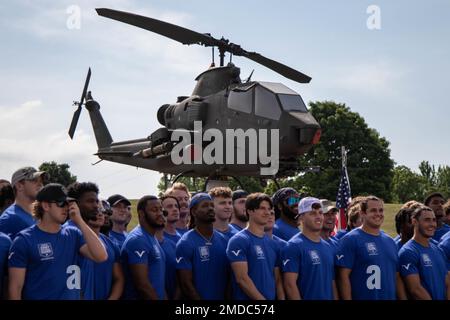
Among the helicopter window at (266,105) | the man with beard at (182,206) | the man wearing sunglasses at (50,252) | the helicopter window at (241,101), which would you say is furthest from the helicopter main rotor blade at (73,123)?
the man wearing sunglasses at (50,252)

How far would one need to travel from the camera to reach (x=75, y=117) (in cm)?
2903

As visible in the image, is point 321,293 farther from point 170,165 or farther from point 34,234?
point 170,165

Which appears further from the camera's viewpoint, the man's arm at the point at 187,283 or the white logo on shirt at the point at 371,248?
the white logo on shirt at the point at 371,248

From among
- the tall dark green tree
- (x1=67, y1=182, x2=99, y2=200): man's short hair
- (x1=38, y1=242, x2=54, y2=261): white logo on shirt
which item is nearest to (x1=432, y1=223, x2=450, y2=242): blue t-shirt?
(x1=67, y1=182, x2=99, y2=200): man's short hair

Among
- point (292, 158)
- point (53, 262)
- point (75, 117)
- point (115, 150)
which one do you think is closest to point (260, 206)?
point (53, 262)

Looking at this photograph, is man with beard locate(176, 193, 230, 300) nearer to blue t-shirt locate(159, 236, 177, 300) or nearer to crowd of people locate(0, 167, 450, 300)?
crowd of people locate(0, 167, 450, 300)

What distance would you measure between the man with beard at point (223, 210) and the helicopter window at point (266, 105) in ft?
30.1

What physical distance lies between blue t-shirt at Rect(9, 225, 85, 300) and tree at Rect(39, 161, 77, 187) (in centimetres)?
5724

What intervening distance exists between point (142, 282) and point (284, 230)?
2.22 metres

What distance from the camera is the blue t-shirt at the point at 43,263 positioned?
5984 mm

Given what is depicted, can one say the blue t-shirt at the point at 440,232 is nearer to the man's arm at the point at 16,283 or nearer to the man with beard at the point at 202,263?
the man with beard at the point at 202,263

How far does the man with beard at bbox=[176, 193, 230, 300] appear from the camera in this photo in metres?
7.19

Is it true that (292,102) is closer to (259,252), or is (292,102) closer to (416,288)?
(416,288)

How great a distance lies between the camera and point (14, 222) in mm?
6805
